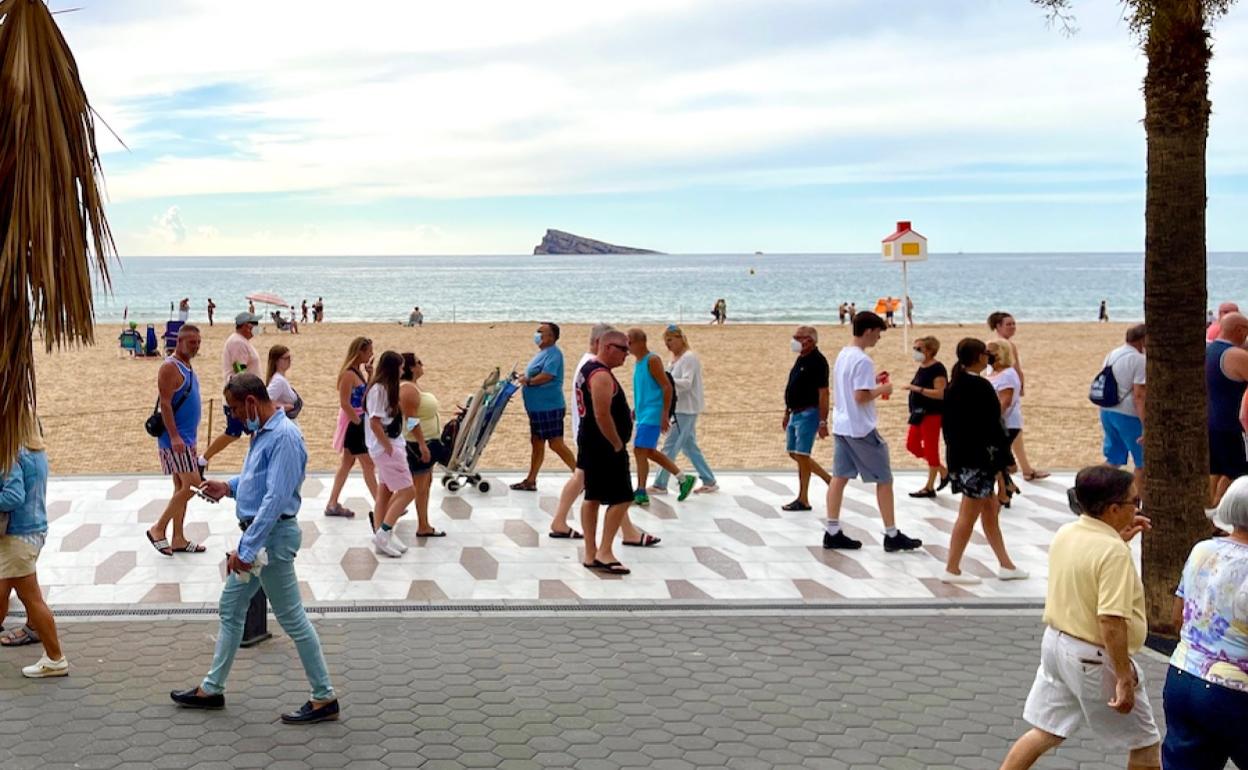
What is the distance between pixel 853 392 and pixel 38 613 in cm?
556

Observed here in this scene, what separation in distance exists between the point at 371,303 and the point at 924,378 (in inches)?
3242

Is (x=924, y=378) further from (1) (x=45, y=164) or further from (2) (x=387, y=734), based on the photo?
(1) (x=45, y=164)

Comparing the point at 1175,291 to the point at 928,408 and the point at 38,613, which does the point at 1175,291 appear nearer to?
the point at 928,408

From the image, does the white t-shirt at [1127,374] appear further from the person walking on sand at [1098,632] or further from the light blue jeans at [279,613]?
the light blue jeans at [279,613]

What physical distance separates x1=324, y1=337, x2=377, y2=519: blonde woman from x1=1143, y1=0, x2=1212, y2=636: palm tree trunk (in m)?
5.50

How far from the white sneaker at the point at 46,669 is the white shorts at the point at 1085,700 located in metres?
4.82

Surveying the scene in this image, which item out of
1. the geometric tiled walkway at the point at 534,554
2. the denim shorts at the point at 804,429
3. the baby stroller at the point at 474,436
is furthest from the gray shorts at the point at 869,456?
the baby stroller at the point at 474,436

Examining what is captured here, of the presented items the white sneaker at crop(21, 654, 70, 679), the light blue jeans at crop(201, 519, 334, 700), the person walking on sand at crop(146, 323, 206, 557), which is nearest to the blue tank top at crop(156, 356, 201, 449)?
the person walking on sand at crop(146, 323, 206, 557)

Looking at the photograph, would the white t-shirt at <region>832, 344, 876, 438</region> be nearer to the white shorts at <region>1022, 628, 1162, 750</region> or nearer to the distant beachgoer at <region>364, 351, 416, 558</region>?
the distant beachgoer at <region>364, 351, 416, 558</region>

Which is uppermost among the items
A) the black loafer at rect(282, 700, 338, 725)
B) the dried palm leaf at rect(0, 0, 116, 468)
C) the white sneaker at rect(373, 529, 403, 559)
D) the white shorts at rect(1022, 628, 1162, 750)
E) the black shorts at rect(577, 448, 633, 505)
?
the dried palm leaf at rect(0, 0, 116, 468)

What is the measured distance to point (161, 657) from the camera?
21.3ft

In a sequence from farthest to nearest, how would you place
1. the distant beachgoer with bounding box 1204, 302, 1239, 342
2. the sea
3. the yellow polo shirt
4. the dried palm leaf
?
the sea, the distant beachgoer with bounding box 1204, 302, 1239, 342, the yellow polo shirt, the dried palm leaf

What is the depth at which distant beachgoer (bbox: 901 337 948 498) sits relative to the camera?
416 inches

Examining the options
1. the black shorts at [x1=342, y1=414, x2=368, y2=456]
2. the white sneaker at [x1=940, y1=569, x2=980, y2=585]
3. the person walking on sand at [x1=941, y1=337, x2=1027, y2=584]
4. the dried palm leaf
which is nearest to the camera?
the dried palm leaf
